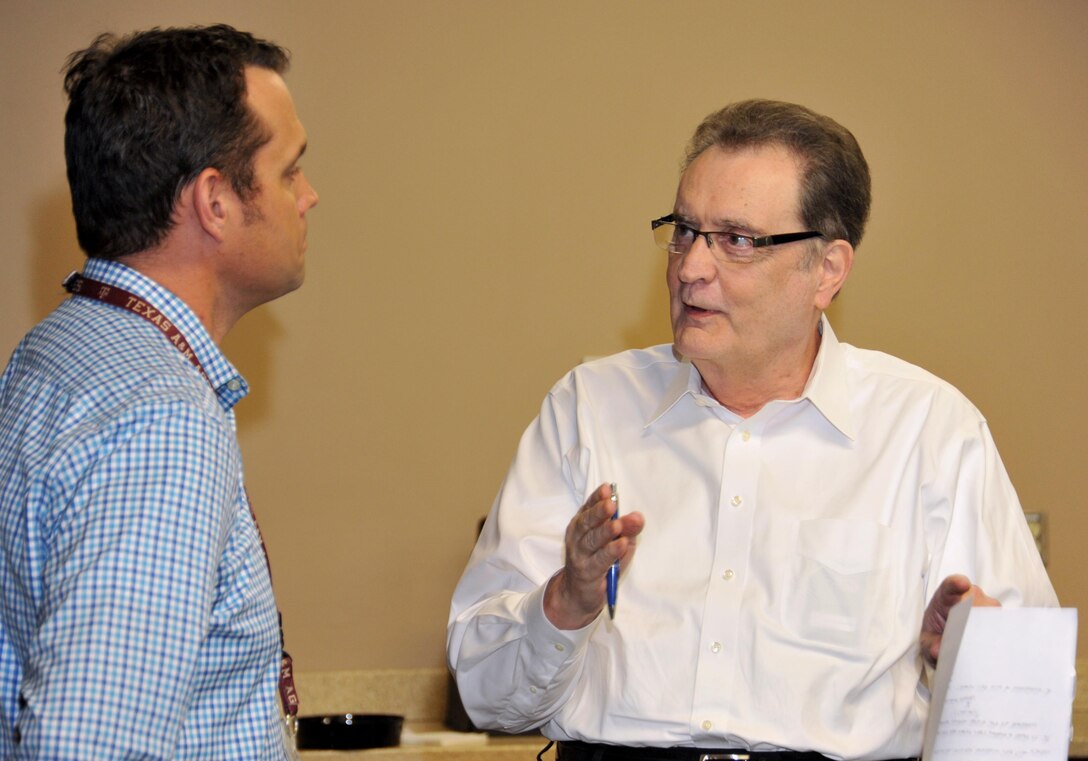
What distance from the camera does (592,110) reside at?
3361mm

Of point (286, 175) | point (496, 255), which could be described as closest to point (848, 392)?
point (286, 175)

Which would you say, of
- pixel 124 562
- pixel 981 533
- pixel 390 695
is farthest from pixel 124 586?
pixel 390 695

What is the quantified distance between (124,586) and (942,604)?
1166 mm

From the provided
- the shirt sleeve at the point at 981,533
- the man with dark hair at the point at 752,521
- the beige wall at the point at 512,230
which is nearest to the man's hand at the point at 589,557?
the man with dark hair at the point at 752,521

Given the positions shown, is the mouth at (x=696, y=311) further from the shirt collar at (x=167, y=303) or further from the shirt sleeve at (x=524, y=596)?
the shirt collar at (x=167, y=303)

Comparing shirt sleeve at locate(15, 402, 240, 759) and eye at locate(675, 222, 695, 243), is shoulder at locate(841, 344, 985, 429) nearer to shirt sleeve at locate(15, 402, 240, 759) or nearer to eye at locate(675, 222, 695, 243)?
eye at locate(675, 222, 695, 243)

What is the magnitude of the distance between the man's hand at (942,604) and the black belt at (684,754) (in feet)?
0.75

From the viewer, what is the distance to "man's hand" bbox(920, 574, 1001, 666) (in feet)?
5.74

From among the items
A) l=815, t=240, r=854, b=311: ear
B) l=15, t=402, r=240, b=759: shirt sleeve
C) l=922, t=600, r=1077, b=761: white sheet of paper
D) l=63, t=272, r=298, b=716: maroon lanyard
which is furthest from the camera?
l=815, t=240, r=854, b=311: ear

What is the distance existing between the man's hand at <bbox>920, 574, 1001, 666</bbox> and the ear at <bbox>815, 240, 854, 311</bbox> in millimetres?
559

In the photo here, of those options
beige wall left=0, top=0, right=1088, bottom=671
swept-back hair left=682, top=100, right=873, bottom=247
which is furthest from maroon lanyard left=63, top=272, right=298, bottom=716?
beige wall left=0, top=0, right=1088, bottom=671

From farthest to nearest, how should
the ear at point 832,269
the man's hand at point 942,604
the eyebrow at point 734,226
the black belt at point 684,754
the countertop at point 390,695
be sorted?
the countertop at point 390,695 → the ear at point 832,269 → the eyebrow at point 734,226 → the black belt at point 684,754 → the man's hand at point 942,604

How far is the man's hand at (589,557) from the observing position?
1.67 meters

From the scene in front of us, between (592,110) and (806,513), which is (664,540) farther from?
(592,110)
